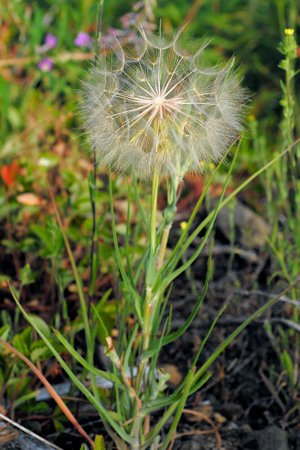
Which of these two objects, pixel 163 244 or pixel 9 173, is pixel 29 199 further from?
pixel 163 244

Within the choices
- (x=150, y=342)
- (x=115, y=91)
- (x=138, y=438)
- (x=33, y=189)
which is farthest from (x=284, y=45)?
(x=33, y=189)

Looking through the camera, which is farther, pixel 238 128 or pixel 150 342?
pixel 150 342

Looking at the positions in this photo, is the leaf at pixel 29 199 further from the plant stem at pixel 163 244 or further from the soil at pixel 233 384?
the plant stem at pixel 163 244

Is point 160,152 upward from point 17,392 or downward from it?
upward

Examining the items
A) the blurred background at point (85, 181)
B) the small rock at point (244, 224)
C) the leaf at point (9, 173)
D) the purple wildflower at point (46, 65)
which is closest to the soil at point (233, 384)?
the blurred background at point (85, 181)

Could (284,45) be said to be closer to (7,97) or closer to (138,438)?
(138,438)

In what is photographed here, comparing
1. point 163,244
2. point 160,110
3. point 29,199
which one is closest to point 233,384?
point 163,244
